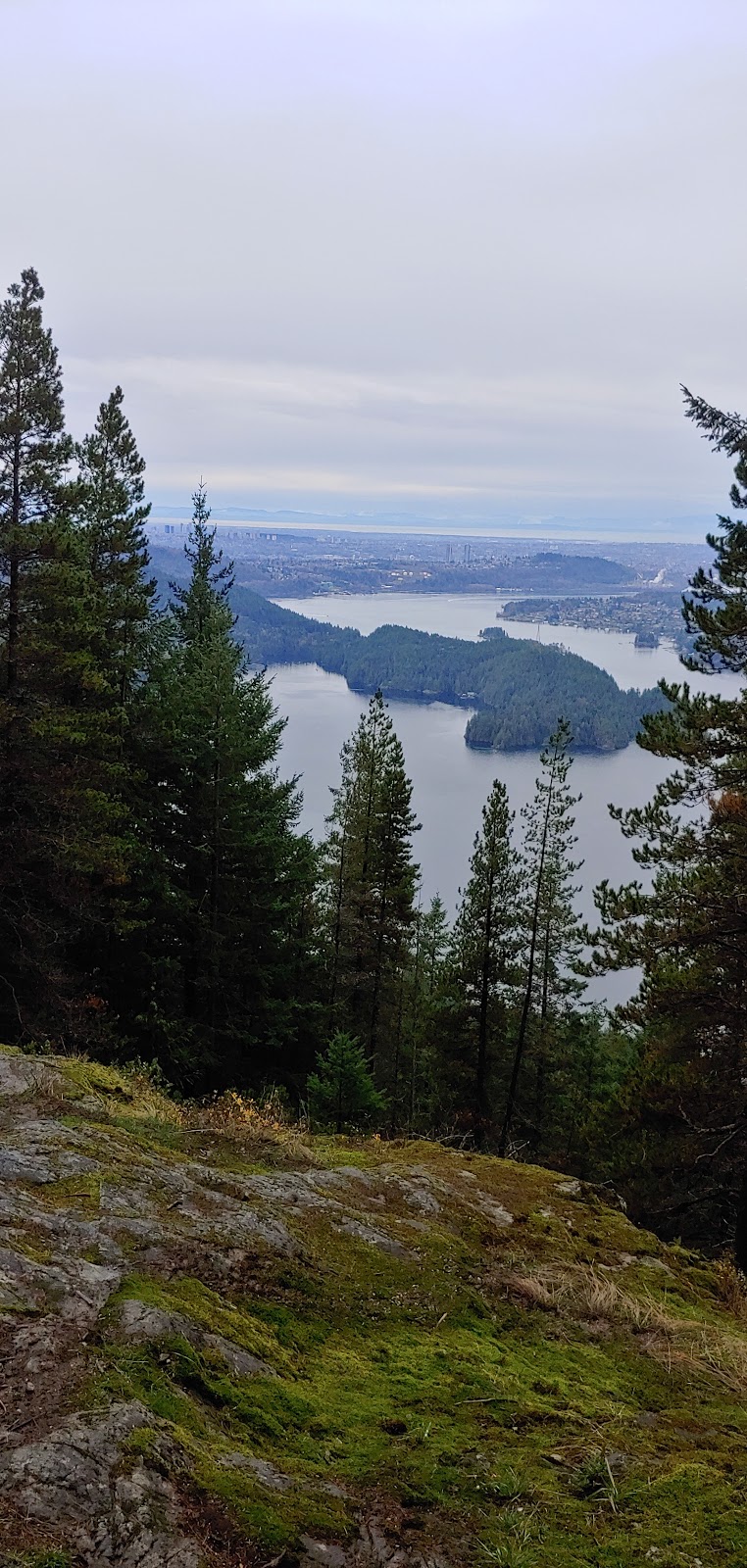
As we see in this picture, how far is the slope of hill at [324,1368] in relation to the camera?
2.41 meters

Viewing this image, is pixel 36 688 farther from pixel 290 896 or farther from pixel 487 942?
pixel 487 942

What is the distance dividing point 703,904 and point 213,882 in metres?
9.58

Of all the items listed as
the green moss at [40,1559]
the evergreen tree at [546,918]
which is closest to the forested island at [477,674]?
the evergreen tree at [546,918]

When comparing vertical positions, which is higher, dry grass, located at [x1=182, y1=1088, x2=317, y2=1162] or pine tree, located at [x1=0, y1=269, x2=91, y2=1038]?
pine tree, located at [x1=0, y1=269, x2=91, y2=1038]

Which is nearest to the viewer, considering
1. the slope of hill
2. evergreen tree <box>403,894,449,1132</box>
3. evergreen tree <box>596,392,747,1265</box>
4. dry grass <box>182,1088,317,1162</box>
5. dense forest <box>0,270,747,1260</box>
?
the slope of hill

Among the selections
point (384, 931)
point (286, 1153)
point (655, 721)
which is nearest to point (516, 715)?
point (384, 931)

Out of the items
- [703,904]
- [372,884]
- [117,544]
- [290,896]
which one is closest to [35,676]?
[117,544]

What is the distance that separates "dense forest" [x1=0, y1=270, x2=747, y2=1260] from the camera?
10984 mm

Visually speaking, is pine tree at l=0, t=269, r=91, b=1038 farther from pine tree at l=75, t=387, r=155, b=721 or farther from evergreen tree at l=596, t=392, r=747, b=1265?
evergreen tree at l=596, t=392, r=747, b=1265

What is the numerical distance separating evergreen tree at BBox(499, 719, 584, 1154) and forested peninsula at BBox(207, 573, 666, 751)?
2930 inches

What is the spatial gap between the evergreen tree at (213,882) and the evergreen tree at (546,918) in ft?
19.3

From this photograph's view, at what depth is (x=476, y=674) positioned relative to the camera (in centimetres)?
13238

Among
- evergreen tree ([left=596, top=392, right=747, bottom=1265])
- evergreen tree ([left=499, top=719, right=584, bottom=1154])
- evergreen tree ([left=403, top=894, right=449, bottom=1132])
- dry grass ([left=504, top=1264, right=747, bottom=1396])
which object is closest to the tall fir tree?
evergreen tree ([left=403, top=894, right=449, bottom=1132])

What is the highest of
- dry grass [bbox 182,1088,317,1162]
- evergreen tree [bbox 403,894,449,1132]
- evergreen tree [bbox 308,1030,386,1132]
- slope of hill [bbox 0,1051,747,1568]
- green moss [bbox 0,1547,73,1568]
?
green moss [bbox 0,1547,73,1568]
